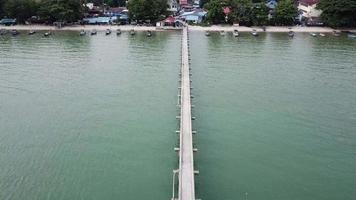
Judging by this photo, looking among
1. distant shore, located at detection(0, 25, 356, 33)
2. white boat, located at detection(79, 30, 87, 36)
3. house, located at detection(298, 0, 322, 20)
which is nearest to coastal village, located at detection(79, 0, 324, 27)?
house, located at detection(298, 0, 322, 20)

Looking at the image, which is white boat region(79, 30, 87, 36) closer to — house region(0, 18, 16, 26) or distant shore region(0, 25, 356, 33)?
distant shore region(0, 25, 356, 33)

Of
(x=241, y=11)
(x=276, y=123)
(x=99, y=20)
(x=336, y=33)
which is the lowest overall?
(x=276, y=123)

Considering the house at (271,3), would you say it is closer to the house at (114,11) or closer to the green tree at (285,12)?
the green tree at (285,12)

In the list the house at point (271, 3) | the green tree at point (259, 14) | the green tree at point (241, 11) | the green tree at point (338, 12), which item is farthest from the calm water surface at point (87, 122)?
the house at point (271, 3)

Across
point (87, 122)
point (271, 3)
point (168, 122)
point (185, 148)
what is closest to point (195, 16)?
point (271, 3)

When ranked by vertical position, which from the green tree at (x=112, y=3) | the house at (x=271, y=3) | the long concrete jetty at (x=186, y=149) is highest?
the green tree at (x=112, y=3)

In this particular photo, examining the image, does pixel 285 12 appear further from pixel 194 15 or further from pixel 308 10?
pixel 194 15
